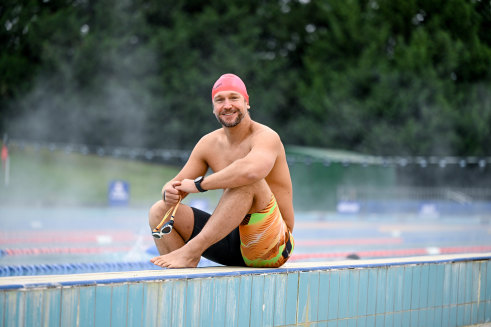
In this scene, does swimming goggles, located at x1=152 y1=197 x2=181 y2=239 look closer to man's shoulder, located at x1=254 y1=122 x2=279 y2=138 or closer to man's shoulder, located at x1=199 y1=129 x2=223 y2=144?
man's shoulder, located at x1=199 y1=129 x2=223 y2=144

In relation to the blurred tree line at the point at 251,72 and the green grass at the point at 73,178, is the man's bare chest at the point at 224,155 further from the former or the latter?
the blurred tree line at the point at 251,72

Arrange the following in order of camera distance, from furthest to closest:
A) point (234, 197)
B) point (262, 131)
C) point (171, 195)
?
point (262, 131)
point (171, 195)
point (234, 197)

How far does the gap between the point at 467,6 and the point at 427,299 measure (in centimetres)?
2630

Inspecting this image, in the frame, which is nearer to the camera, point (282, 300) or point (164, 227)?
point (164, 227)

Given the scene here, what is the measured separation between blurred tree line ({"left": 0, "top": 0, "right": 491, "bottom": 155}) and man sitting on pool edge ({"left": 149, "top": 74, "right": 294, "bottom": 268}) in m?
24.7

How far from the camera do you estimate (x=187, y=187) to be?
10.9 feet

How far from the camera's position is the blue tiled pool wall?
2.59m

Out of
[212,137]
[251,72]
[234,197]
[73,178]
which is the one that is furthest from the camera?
[251,72]

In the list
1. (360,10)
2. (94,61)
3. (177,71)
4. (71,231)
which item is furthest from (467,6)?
(71,231)

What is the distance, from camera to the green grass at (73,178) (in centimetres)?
2283

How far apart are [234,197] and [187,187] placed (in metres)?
0.29

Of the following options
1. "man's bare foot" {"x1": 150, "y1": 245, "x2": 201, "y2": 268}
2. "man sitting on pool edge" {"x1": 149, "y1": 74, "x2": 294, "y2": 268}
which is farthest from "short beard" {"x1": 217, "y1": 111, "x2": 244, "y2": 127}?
"man's bare foot" {"x1": 150, "y1": 245, "x2": 201, "y2": 268}

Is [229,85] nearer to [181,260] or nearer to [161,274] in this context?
[181,260]

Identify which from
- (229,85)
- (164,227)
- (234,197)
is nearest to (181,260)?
(164,227)
